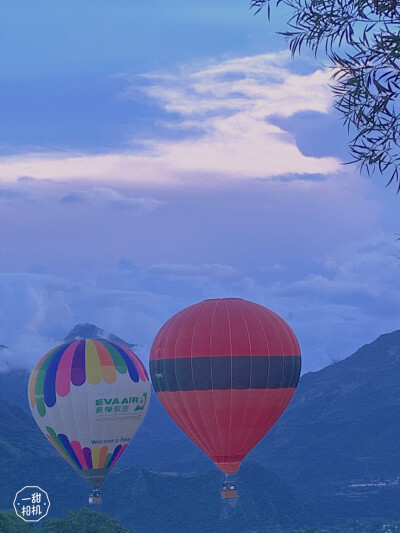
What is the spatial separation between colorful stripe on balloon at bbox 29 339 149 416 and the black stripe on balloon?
10984 millimetres

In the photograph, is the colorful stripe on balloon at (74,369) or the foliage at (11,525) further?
the foliage at (11,525)

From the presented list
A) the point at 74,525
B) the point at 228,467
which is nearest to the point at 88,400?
the point at 228,467

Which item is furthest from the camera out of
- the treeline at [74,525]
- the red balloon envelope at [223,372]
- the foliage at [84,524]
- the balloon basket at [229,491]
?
the foliage at [84,524]

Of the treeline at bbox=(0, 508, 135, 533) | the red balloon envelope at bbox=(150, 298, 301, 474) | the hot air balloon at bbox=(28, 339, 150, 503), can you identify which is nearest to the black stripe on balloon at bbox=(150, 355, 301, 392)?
the red balloon envelope at bbox=(150, 298, 301, 474)

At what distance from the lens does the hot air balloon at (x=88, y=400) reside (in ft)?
234

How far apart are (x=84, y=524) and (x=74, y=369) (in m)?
18.8

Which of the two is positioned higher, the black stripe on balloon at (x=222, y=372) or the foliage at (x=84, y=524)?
the black stripe on balloon at (x=222, y=372)

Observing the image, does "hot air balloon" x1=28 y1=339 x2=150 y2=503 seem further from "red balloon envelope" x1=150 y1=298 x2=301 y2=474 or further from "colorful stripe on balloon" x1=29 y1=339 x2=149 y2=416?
"red balloon envelope" x1=150 y1=298 x2=301 y2=474

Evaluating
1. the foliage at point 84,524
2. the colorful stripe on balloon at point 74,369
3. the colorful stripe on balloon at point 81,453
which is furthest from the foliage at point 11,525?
the colorful stripe on balloon at point 74,369

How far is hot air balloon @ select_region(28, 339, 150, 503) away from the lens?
71312 mm

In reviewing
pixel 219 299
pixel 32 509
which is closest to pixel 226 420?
pixel 219 299

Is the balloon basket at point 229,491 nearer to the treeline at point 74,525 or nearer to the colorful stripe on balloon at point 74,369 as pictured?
the colorful stripe on balloon at point 74,369

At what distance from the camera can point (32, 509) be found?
18512cm

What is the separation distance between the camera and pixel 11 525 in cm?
8475
